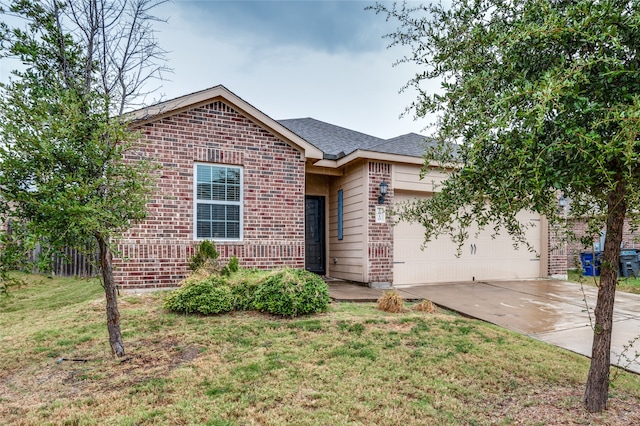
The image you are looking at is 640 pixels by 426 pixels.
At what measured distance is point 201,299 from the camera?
217 inches

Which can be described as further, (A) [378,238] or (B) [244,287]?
(A) [378,238]

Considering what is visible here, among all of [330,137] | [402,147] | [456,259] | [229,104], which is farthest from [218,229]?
[456,259]

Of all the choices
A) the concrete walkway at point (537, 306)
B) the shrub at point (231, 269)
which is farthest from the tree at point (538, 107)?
the shrub at point (231, 269)

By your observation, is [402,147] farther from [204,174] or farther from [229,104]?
[204,174]

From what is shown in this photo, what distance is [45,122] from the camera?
3199 mm

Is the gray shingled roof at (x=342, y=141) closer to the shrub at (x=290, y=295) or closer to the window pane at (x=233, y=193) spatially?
the window pane at (x=233, y=193)

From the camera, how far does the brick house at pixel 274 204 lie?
7066 millimetres

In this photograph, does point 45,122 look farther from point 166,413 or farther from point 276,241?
point 276,241

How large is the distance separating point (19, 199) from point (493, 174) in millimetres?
3819

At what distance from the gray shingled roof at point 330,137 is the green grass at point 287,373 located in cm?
519

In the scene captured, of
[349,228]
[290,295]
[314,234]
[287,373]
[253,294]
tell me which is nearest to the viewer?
[287,373]

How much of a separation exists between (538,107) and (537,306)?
6.09m

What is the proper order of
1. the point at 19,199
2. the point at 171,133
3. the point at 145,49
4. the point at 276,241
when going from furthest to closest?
the point at 276,241, the point at 171,133, the point at 145,49, the point at 19,199

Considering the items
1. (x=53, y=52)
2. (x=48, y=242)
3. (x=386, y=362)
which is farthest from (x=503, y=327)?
(x=53, y=52)
